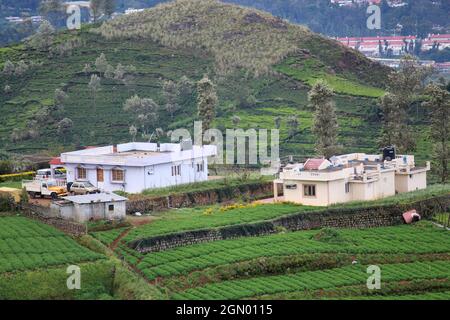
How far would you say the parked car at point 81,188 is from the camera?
2224 inches

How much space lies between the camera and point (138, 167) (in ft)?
195

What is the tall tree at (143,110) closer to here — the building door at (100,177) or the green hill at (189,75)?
the green hill at (189,75)

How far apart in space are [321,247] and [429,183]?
2043 centimetres

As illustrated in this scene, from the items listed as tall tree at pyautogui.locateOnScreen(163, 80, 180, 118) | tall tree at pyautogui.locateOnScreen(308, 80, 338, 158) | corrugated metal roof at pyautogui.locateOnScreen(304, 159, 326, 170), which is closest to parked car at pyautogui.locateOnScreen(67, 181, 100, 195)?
→ corrugated metal roof at pyautogui.locateOnScreen(304, 159, 326, 170)

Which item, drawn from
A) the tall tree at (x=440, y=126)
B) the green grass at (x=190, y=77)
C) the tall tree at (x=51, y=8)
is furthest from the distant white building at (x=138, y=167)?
the tall tree at (x=51, y=8)

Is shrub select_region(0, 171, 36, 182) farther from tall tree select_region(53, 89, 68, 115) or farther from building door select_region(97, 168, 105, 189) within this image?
tall tree select_region(53, 89, 68, 115)

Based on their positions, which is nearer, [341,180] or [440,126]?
[341,180]

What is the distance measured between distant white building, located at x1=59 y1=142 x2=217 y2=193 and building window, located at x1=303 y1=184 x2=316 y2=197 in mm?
7688

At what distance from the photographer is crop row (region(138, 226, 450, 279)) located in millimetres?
45884

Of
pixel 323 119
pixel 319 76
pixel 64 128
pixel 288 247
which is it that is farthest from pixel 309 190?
pixel 319 76

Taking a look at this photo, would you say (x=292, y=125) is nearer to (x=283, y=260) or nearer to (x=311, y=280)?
(x=283, y=260)

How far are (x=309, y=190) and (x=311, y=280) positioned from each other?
1285 centimetres

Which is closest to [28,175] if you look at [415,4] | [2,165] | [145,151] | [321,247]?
[2,165]

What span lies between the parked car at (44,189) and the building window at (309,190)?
12343 mm
